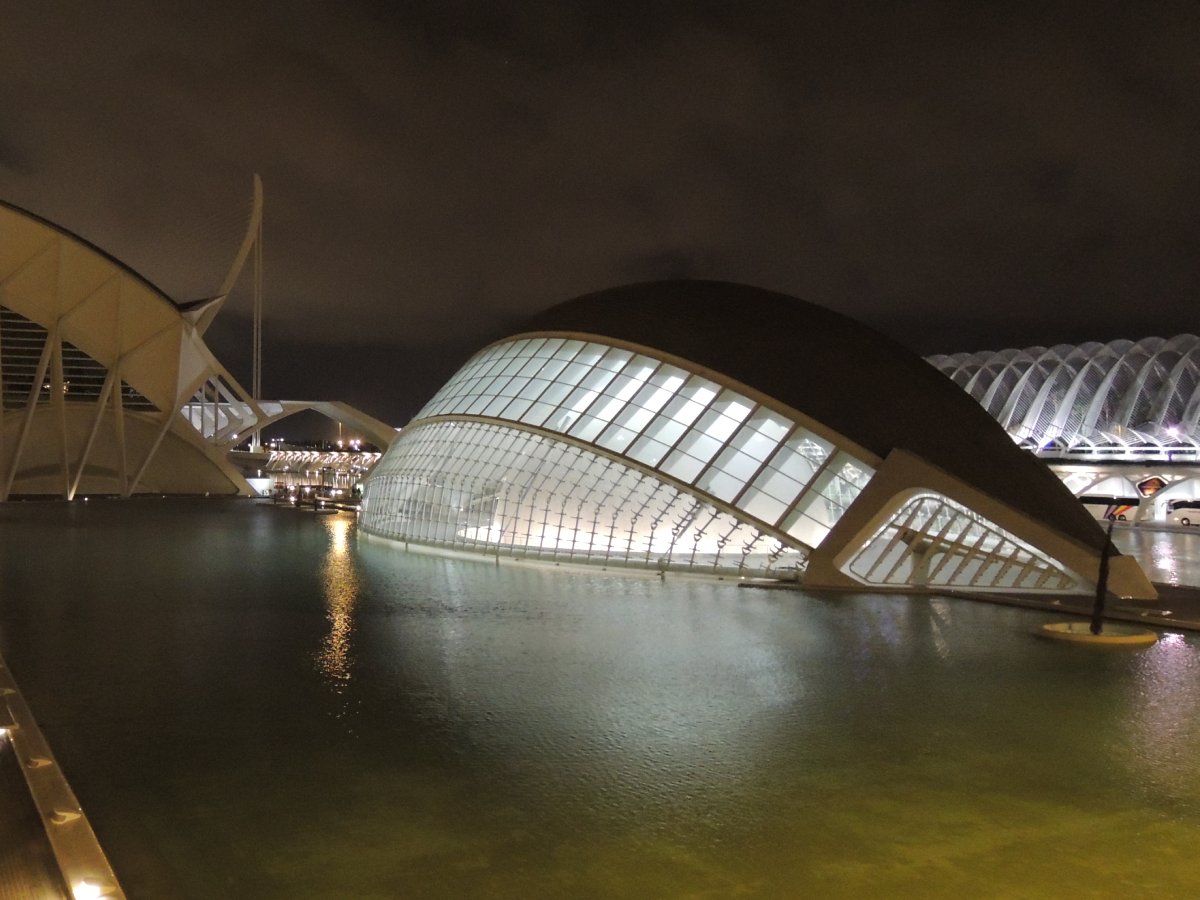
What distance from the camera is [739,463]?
70.2ft

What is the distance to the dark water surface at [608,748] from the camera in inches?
233

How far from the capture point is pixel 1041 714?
9.73 m

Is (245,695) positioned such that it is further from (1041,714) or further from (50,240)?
(50,240)

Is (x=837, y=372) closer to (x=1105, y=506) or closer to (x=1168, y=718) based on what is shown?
(x=1168, y=718)

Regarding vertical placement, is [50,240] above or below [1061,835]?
above

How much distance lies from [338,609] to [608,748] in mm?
8756

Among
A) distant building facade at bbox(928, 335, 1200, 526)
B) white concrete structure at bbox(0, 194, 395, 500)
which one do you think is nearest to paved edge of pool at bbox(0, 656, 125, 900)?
white concrete structure at bbox(0, 194, 395, 500)

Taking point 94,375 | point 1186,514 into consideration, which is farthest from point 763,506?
point 94,375

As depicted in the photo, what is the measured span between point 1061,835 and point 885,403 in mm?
16159

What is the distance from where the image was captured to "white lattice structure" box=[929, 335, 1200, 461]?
216ft

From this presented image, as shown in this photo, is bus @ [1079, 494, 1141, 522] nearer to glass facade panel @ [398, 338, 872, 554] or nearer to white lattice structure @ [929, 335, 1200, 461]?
white lattice structure @ [929, 335, 1200, 461]

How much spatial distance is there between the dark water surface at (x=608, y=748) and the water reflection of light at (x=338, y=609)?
0.33ft

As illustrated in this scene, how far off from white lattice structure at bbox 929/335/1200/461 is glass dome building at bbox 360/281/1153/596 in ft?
156

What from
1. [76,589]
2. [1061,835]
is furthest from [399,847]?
[76,589]
